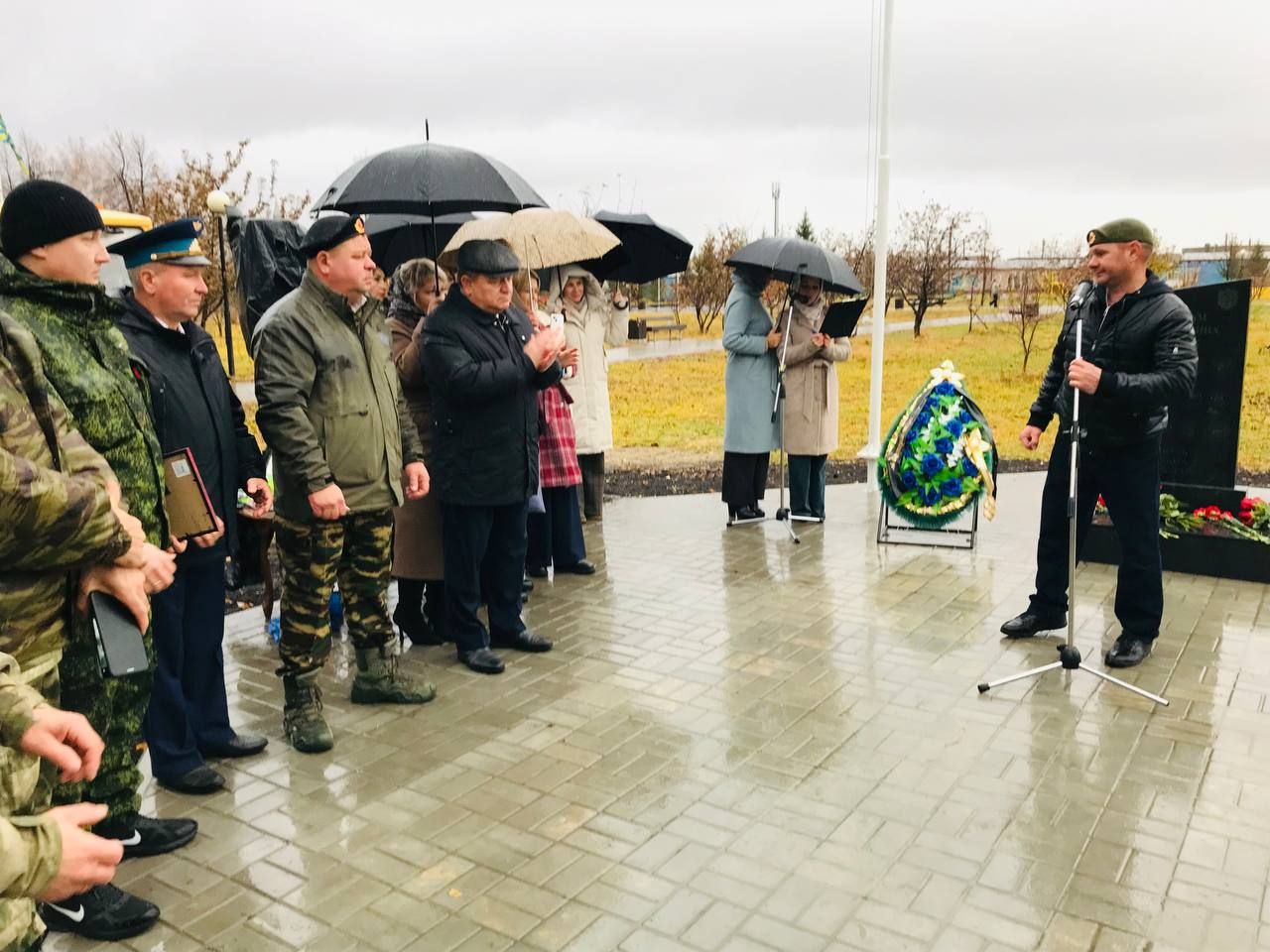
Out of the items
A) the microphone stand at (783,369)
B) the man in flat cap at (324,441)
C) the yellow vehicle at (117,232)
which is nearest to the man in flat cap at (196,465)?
the man in flat cap at (324,441)

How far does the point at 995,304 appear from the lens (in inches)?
1347

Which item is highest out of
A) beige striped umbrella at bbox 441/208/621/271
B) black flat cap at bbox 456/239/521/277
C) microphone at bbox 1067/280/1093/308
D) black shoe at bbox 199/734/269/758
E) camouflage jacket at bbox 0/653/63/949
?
beige striped umbrella at bbox 441/208/621/271

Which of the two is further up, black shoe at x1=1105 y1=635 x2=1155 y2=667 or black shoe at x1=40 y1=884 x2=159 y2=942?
black shoe at x1=1105 y1=635 x2=1155 y2=667

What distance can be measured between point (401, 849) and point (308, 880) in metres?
0.31

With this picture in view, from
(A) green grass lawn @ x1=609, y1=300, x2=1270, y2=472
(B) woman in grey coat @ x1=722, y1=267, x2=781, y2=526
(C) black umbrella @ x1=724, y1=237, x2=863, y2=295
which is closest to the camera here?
(C) black umbrella @ x1=724, y1=237, x2=863, y2=295

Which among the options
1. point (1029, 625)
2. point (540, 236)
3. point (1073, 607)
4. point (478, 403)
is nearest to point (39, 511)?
point (478, 403)

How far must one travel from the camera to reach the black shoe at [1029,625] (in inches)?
213

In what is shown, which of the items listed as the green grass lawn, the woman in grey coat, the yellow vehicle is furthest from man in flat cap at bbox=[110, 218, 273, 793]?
the green grass lawn

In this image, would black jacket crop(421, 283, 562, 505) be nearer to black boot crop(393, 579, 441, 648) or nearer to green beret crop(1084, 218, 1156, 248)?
black boot crop(393, 579, 441, 648)

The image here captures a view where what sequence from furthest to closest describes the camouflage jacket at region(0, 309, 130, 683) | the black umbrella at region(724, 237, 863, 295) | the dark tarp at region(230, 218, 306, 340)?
the black umbrella at region(724, 237, 863, 295), the dark tarp at region(230, 218, 306, 340), the camouflage jacket at region(0, 309, 130, 683)

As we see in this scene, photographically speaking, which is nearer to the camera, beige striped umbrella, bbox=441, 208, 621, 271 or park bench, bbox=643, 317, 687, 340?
beige striped umbrella, bbox=441, 208, 621, 271

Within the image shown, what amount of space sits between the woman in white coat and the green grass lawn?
5.09 meters

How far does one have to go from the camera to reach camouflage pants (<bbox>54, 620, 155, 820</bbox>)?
2.71m

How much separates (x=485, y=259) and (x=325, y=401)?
3.34 ft
